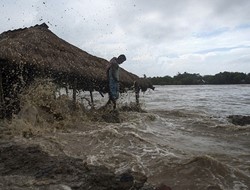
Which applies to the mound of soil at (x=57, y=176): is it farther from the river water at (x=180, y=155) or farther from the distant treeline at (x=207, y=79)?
the distant treeline at (x=207, y=79)

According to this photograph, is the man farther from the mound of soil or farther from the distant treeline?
the distant treeline

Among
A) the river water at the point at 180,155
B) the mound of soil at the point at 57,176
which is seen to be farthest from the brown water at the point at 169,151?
the mound of soil at the point at 57,176

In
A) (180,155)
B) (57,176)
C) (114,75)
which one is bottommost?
(180,155)

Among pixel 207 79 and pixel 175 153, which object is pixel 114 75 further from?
pixel 207 79

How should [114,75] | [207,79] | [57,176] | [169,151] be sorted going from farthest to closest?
1. [207,79]
2. [114,75]
3. [169,151]
4. [57,176]

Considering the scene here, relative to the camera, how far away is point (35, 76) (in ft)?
33.2

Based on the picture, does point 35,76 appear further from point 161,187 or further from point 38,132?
point 161,187

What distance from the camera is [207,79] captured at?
6053cm

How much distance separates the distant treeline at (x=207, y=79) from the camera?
53.8 m

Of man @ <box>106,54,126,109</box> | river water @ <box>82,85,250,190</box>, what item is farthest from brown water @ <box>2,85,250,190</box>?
man @ <box>106,54,126,109</box>

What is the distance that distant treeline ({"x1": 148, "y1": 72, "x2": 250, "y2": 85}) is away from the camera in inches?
2116

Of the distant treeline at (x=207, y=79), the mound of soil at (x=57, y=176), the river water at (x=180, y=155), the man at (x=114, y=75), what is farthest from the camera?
the distant treeline at (x=207, y=79)

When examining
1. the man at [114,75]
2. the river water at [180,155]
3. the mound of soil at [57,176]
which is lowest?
the river water at [180,155]

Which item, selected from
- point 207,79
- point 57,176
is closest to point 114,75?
point 57,176
